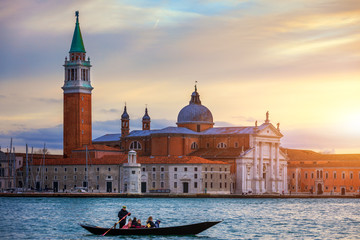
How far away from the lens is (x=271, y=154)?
102 m

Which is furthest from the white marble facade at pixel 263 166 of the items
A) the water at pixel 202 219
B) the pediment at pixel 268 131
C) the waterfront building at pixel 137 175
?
the water at pixel 202 219

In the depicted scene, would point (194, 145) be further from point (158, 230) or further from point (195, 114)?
point (158, 230)

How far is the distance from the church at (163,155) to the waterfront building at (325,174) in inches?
241

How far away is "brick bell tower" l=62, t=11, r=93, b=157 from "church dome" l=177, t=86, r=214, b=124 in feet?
39.4

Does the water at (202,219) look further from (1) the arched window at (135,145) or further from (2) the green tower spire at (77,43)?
(2) the green tower spire at (77,43)

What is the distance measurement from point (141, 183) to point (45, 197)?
443 inches

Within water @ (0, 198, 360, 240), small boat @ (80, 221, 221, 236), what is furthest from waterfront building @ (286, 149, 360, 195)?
small boat @ (80, 221, 221, 236)

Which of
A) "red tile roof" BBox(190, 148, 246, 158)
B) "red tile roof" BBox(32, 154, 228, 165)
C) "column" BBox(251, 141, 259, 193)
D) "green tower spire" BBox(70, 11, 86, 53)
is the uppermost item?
"green tower spire" BBox(70, 11, 86, 53)

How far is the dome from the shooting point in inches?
4156

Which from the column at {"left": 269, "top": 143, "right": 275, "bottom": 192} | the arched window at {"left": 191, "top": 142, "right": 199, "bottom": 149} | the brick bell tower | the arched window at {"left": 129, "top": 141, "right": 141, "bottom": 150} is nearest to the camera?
the column at {"left": 269, "top": 143, "right": 275, "bottom": 192}

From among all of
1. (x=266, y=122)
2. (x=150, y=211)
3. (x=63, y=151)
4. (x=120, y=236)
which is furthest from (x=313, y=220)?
(x=63, y=151)

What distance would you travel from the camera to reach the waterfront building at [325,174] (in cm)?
10575

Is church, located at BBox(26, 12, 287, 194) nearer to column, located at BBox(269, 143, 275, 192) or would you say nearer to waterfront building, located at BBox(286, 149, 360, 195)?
column, located at BBox(269, 143, 275, 192)

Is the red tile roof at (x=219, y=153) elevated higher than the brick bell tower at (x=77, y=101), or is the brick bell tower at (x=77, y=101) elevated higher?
the brick bell tower at (x=77, y=101)
